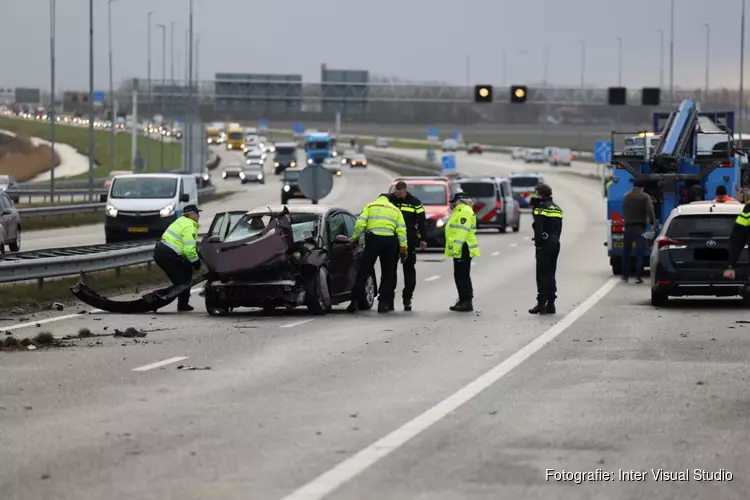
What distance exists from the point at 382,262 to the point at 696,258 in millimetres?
4327

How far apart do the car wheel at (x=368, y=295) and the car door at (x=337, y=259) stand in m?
0.26

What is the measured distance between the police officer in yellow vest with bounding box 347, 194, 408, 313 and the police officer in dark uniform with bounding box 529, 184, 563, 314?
1.80 meters

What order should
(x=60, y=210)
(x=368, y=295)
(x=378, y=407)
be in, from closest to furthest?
(x=378, y=407) → (x=368, y=295) → (x=60, y=210)

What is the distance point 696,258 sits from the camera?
77.2 ft

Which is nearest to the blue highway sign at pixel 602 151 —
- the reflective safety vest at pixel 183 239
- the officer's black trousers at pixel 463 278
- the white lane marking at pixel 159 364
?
the officer's black trousers at pixel 463 278

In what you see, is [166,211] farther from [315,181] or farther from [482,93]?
[482,93]

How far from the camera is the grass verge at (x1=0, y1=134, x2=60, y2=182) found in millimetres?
123500

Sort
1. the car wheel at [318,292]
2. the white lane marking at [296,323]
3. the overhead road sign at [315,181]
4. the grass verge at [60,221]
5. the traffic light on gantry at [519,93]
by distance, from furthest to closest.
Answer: the traffic light on gantry at [519,93]
the grass verge at [60,221]
the overhead road sign at [315,181]
the car wheel at [318,292]
the white lane marking at [296,323]

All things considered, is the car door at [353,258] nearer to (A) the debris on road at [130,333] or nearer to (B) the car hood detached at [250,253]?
(B) the car hood detached at [250,253]

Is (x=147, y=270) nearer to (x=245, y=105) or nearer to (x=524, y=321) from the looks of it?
(x=524, y=321)

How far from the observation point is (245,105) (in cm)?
11106

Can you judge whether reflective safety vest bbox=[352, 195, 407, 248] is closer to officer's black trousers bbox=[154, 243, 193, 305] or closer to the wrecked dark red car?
the wrecked dark red car

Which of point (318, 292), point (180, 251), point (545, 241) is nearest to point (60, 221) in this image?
point (180, 251)

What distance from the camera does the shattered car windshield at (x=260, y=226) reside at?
22.4m
